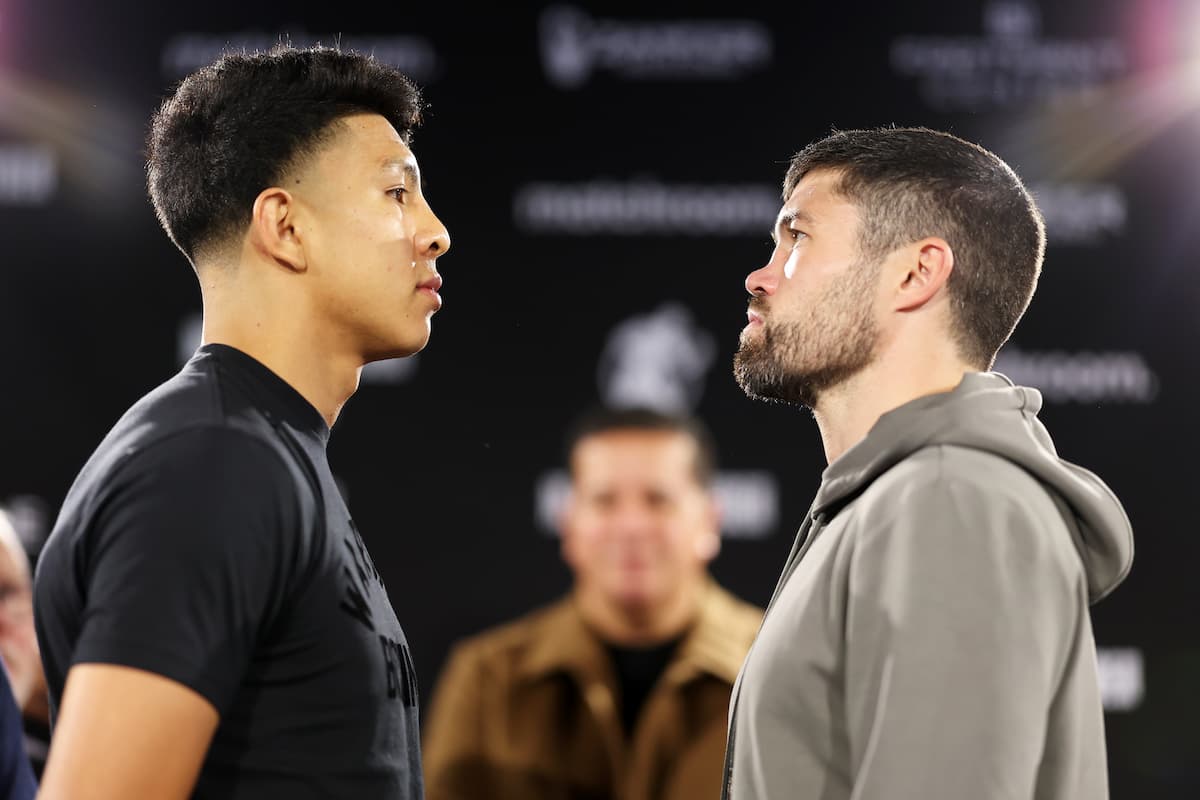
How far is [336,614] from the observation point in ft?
4.65

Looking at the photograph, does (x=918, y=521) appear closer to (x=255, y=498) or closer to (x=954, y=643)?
(x=954, y=643)

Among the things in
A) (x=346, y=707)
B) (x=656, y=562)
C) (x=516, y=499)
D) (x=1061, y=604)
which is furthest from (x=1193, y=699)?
(x=346, y=707)

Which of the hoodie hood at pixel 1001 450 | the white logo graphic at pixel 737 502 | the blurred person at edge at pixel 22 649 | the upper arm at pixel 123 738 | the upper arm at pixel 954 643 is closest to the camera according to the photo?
the upper arm at pixel 123 738

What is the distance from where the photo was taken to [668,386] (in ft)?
11.4

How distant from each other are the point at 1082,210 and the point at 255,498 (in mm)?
2722

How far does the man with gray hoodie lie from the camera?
52.6 inches

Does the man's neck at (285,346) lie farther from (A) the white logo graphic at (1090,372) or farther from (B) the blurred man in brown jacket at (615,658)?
(A) the white logo graphic at (1090,372)

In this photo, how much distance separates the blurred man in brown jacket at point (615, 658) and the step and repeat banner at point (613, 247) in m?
0.07

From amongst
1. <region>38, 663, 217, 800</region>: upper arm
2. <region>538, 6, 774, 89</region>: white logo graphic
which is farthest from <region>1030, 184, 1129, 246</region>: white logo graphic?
<region>38, 663, 217, 800</region>: upper arm

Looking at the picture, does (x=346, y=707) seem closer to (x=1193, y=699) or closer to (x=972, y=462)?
(x=972, y=462)

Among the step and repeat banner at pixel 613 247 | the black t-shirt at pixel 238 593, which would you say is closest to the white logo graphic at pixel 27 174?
the step and repeat banner at pixel 613 247

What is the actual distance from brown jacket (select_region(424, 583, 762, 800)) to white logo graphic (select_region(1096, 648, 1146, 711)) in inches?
33.7

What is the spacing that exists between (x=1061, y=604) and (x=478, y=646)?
2.24 meters

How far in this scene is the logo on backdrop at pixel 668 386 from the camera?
11.3 feet
